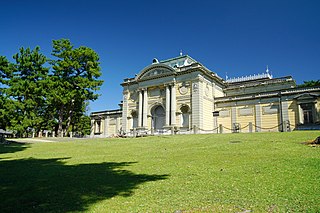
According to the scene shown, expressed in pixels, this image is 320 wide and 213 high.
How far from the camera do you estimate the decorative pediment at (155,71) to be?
3609cm

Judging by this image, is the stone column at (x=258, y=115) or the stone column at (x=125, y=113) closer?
the stone column at (x=258, y=115)

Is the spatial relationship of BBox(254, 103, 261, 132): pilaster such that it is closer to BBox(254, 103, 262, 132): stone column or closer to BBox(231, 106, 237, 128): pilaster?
BBox(254, 103, 262, 132): stone column

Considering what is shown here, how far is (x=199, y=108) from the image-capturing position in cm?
3241

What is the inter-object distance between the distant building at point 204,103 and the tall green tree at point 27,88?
1300 cm

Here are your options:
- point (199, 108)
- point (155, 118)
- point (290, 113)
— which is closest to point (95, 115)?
point (155, 118)

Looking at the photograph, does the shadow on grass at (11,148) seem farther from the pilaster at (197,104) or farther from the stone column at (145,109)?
the pilaster at (197,104)

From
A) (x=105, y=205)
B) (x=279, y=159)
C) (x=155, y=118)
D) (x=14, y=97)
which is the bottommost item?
(x=105, y=205)

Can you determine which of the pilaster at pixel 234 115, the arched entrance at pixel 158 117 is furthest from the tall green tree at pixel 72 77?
the pilaster at pixel 234 115

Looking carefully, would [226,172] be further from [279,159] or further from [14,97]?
[14,97]

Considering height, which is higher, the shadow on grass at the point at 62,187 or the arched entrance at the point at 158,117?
the arched entrance at the point at 158,117

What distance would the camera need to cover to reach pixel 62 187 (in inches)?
254

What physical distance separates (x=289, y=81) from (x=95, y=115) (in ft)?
115

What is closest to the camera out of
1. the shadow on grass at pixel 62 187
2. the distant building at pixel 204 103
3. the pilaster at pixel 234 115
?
the shadow on grass at pixel 62 187

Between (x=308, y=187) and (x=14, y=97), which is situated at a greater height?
(x=14, y=97)
